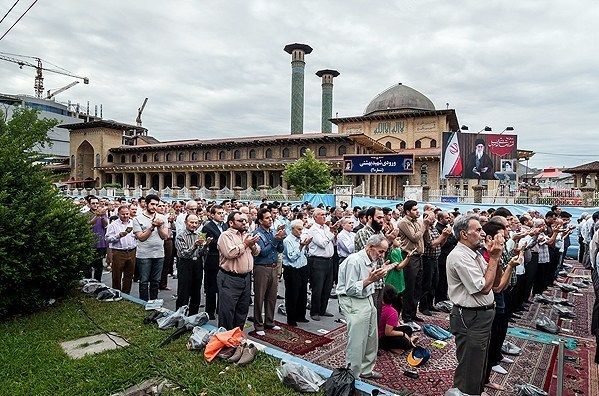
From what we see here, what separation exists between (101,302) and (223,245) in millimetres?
2884

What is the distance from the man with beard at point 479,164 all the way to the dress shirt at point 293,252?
23480mm

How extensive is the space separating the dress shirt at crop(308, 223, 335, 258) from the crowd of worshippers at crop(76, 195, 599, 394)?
0.06 ft

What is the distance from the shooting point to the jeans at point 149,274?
691cm

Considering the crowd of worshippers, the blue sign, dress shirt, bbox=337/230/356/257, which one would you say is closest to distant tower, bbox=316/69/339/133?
the blue sign

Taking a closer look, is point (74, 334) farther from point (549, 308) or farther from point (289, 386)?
point (549, 308)

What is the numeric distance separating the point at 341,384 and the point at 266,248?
2679 millimetres

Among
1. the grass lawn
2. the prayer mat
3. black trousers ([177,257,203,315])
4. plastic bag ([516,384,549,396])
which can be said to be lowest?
the prayer mat

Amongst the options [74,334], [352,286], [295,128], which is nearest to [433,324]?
[352,286]

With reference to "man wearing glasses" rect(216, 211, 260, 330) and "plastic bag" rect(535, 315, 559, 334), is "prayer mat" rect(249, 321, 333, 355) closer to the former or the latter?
"man wearing glasses" rect(216, 211, 260, 330)

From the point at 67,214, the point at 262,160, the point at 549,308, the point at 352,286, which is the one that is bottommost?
the point at 549,308

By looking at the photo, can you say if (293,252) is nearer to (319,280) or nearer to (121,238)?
(319,280)

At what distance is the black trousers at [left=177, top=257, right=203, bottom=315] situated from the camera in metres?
6.51

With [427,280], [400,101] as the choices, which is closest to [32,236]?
[427,280]

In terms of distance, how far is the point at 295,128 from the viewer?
175ft
